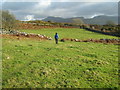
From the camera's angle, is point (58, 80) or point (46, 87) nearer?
point (46, 87)

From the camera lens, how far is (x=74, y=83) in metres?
11.0

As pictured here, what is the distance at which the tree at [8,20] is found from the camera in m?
47.1

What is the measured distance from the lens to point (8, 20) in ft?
157

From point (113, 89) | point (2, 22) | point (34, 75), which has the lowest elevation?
→ point (113, 89)

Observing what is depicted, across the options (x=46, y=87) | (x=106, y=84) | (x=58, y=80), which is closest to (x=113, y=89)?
(x=106, y=84)

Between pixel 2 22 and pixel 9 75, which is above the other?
pixel 2 22

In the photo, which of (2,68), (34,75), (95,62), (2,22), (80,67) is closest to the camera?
(34,75)

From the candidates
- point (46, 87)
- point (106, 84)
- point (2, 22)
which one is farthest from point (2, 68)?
point (2, 22)

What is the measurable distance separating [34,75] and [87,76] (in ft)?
13.6

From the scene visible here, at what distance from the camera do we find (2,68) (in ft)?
42.1

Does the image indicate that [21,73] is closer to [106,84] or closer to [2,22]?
[106,84]

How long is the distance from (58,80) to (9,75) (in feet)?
12.2

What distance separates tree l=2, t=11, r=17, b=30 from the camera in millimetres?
47125

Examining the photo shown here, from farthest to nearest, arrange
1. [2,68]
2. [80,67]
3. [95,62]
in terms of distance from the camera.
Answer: [95,62], [80,67], [2,68]
